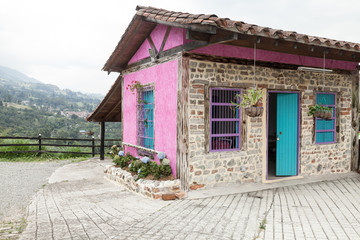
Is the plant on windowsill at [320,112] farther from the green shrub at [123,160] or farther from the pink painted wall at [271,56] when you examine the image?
the green shrub at [123,160]

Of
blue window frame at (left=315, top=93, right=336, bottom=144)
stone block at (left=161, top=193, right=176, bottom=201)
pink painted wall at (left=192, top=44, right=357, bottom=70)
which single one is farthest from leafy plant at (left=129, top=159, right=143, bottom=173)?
blue window frame at (left=315, top=93, right=336, bottom=144)

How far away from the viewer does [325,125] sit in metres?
7.89

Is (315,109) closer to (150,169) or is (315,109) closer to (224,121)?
(224,121)

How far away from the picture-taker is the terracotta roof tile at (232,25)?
4562 mm

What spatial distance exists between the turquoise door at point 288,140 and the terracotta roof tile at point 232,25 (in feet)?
5.60

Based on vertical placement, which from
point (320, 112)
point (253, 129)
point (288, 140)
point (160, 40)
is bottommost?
point (288, 140)

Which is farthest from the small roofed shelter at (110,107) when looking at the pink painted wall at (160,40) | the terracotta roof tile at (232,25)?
the terracotta roof tile at (232,25)

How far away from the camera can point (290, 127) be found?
7332 millimetres

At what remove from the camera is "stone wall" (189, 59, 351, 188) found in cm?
597

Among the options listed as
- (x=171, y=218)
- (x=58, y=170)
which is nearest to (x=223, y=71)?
(x=171, y=218)

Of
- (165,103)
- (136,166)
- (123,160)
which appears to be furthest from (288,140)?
(123,160)

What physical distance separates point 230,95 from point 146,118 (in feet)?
8.24

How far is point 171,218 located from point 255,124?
319 centimetres

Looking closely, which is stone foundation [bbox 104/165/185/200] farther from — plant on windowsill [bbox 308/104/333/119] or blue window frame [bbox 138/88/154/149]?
plant on windowsill [bbox 308/104/333/119]
